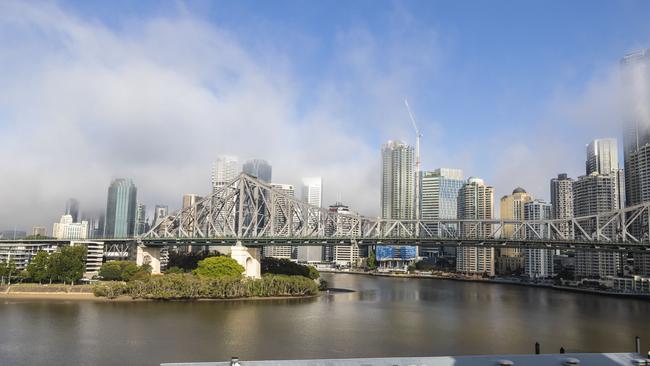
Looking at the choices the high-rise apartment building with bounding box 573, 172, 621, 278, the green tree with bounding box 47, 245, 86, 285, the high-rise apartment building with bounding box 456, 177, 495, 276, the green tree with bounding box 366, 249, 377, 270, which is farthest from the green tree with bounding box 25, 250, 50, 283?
the green tree with bounding box 366, 249, 377, 270

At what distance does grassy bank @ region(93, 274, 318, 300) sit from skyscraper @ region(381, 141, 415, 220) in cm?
12206

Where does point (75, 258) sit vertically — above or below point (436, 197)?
below

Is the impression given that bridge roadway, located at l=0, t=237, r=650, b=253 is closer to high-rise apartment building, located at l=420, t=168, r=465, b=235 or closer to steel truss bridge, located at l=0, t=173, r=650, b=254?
steel truss bridge, located at l=0, t=173, r=650, b=254

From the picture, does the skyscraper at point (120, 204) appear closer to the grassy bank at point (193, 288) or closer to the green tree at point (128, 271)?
the green tree at point (128, 271)

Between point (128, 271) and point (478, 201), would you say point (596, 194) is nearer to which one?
point (478, 201)

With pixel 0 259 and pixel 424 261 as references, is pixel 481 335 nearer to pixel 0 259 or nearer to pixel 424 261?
pixel 0 259

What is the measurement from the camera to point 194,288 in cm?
4300

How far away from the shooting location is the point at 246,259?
54719 mm

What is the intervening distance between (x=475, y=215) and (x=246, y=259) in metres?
89.6

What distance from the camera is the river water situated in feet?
73.4

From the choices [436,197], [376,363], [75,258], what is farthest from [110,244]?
[436,197]

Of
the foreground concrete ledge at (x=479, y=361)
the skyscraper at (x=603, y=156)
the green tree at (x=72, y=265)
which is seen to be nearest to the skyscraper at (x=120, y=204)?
the green tree at (x=72, y=265)

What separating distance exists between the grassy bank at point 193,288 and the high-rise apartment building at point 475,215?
69886mm

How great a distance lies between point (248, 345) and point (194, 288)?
67.3 ft
